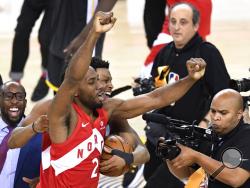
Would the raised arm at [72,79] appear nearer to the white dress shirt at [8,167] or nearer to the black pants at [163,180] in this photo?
the white dress shirt at [8,167]

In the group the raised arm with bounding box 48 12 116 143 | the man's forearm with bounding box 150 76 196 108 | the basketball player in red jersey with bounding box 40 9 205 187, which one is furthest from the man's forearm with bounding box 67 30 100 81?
the man's forearm with bounding box 150 76 196 108

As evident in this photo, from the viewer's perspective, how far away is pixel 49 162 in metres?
5.38

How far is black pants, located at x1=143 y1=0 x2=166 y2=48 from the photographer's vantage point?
29.3 ft

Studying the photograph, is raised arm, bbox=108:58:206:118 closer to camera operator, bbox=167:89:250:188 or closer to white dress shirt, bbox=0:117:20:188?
camera operator, bbox=167:89:250:188

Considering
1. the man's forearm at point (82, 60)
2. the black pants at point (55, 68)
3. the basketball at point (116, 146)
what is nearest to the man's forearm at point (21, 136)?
the basketball at point (116, 146)

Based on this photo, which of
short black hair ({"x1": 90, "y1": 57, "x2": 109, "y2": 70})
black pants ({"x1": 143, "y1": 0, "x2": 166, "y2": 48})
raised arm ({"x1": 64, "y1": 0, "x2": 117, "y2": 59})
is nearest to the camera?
short black hair ({"x1": 90, "y1": 57, "x2": 109, "y2": 70})

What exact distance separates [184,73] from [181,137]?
1242 mm

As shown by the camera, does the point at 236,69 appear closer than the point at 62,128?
No

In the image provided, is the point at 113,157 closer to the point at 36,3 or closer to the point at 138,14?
the point at 36,3

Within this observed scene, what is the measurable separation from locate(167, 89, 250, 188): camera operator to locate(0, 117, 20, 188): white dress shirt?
1144mm

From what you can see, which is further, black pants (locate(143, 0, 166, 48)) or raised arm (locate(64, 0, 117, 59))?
black pants (locate(143, 0, 166, 48))

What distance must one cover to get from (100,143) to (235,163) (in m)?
0.89

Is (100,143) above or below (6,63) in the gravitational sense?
above

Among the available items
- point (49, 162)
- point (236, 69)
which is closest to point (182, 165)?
point (49, 162)
